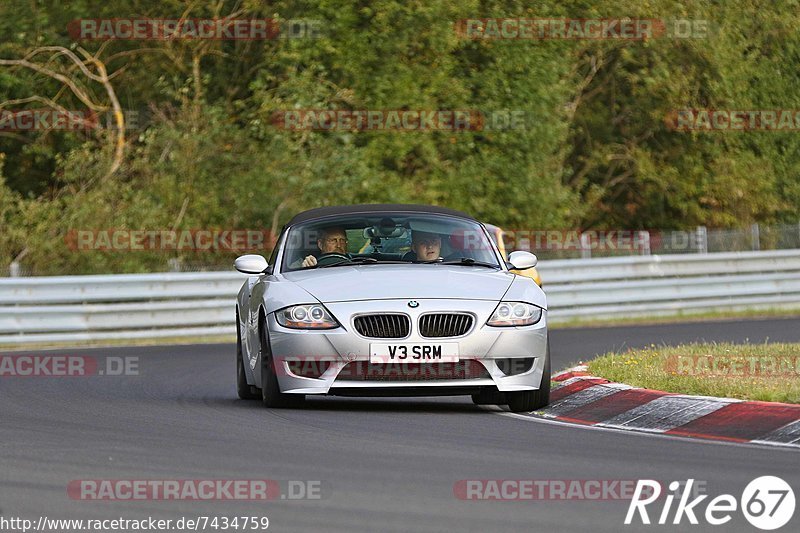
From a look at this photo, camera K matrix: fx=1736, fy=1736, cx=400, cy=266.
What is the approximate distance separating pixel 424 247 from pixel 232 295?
40.9 feet

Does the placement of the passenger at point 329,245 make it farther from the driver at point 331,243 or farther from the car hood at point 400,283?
the car hood at point 400,283

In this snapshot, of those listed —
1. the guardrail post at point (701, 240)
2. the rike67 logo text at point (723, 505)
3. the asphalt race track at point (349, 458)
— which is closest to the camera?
the rike67 logo text at point (723, 505)

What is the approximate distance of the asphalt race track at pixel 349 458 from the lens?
7035 millimetres

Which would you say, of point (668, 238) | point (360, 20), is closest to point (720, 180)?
point (668, 238)

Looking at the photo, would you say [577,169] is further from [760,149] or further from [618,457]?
[618,457]

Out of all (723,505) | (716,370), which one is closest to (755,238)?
(716,370)

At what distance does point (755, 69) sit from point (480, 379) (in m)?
27.7

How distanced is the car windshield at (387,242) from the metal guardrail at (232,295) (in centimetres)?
1088

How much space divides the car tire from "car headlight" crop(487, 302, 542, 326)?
25 centimetres

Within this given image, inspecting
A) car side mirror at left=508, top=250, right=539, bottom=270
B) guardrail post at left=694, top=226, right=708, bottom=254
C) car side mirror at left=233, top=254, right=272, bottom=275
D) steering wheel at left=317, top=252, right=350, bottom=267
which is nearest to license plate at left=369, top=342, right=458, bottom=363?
steering wheel at left=317, top=252, right=350, bottom=267

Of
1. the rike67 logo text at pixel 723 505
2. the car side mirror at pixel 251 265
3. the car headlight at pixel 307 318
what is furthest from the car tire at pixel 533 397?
the rike67 logo text at pixel 723 505

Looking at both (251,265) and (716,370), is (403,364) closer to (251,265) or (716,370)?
(251,265)

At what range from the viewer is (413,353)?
11.2 metres

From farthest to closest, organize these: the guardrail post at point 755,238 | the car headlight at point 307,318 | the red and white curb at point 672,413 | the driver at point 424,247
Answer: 1. the guardrail post at point 755,238
2. the driver at point 424,247
3. the car headlight at point 307,318
4. the red and white curb at point 672,413
